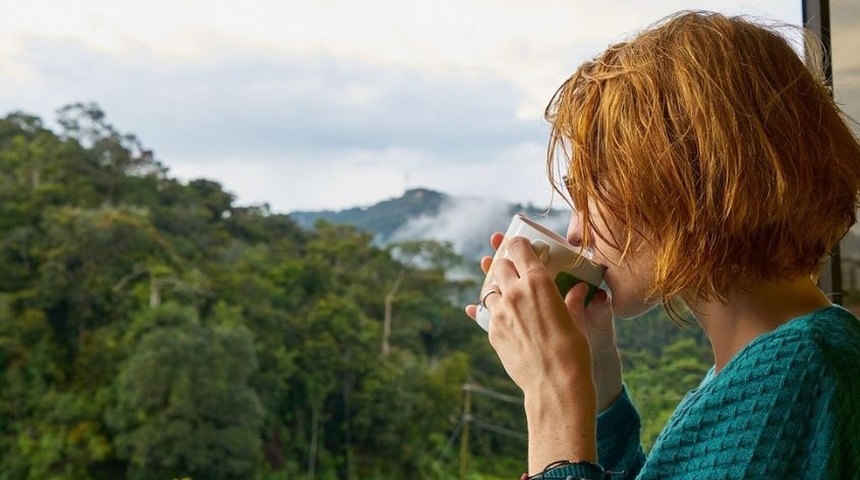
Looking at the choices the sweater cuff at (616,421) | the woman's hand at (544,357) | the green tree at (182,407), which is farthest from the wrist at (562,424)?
the green tree at (182,407)

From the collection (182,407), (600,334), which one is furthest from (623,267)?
(182,407)

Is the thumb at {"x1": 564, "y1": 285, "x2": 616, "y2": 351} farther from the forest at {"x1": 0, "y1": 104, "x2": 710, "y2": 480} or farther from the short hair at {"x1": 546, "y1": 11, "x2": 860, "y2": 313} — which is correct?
the forest at {"x1": 0, "y1": 104, "x2": 710, "y2": 480}

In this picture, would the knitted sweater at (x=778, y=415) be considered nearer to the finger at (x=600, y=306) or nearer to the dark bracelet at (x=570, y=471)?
the dark bracelet at (x=570, y=471)

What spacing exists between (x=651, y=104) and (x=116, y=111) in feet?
18.2

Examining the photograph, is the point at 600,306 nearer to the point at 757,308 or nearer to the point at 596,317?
the point at 596,317

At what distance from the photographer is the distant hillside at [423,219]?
5.15m

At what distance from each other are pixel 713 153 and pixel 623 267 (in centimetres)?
12

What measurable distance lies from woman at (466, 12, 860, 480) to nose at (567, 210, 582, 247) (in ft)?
0.10

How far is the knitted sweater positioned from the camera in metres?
0.54

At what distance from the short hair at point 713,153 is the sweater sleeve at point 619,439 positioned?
0.21 m

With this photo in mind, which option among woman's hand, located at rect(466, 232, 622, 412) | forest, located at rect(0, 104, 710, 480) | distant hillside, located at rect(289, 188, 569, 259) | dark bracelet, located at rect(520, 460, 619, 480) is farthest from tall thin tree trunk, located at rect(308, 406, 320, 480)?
dark bracelet, located at rect(520, 460, 619, 480)

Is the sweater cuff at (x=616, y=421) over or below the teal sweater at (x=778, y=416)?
below

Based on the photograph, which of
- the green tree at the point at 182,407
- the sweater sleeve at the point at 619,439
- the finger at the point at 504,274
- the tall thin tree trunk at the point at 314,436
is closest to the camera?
the finger at the point at 504,274

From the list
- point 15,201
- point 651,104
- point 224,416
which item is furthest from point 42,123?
point 651,104
